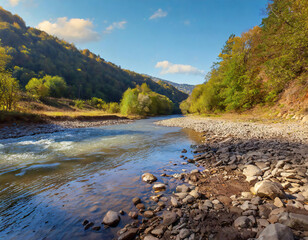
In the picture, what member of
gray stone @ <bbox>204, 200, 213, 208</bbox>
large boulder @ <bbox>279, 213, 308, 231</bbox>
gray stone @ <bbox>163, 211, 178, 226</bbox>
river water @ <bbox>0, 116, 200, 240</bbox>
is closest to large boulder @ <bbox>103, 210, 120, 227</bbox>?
river water @ <bbox>0, 116, 200, 240</bbox>

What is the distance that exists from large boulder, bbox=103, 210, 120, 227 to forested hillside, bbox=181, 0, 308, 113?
16.3m

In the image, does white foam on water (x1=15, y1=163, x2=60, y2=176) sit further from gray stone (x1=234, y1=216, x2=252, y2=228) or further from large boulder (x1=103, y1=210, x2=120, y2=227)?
gray stone (x1=234, y1=216, x2=252, y2=228)

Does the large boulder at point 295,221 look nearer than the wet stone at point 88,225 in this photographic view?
Yes

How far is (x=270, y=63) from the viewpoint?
1471cm

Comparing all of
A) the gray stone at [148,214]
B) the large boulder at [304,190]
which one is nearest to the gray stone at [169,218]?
the gray stone at [148,214]

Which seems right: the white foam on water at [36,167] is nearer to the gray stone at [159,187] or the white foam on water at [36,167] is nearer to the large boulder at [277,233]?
the gray stone at [159,187]

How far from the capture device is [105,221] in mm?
3154

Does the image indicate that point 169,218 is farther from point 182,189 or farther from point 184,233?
point 182,189

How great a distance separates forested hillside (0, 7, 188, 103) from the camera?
317 feet

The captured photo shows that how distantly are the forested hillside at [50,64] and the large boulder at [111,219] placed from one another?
4103 inches

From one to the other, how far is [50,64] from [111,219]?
141 metres

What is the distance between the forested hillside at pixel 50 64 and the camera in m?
96.6

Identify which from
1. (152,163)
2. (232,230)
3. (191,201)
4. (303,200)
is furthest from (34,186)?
(303,200)

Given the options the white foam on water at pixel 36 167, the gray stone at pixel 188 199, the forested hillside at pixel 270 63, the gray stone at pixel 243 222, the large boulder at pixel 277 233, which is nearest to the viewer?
the large boulder at pixel 277 233
